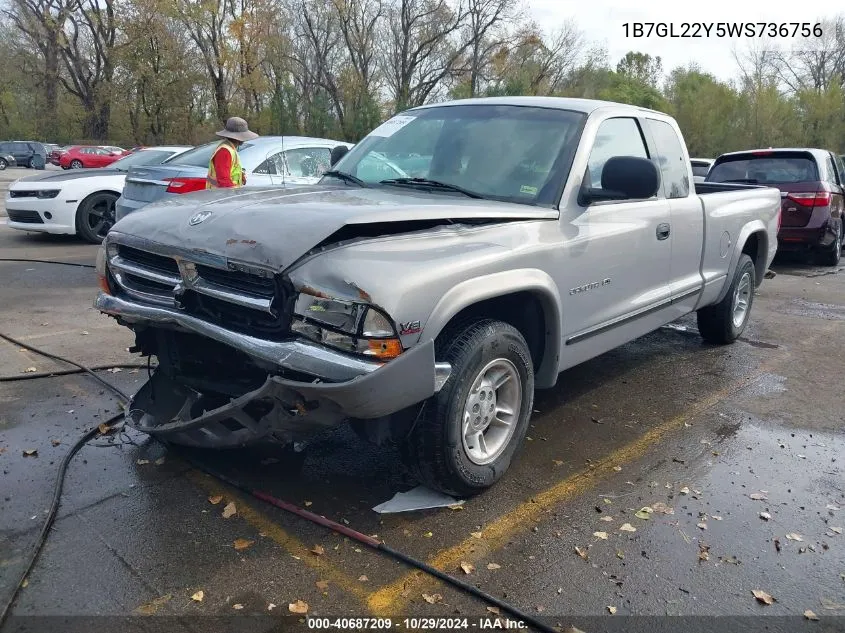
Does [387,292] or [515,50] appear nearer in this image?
[387,292]

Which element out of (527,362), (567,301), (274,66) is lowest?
→ (527,362)

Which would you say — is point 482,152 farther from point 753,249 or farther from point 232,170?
point 753,249

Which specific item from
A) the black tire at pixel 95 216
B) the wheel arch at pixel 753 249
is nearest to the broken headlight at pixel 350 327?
the wheel arch at pixel 753 249

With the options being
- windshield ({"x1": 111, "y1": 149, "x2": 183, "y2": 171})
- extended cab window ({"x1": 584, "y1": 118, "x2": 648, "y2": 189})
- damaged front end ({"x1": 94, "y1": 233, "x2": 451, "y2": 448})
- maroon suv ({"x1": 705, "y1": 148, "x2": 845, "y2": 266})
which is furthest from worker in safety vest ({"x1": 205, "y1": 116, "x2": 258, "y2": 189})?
maroon suv ({"x1": 705, "y1": 148, "x2": 845, "y2": 266})

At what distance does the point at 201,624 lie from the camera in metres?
2.67

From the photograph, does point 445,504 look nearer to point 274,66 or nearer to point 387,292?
point 387,292

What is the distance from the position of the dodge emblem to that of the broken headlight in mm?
737

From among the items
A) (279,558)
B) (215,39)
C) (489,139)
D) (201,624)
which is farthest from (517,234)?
(215,39)

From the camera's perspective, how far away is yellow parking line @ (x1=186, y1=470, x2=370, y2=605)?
2934 millimetres

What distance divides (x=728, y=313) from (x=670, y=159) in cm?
180

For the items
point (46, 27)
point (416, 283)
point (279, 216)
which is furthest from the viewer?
point (46, 27)

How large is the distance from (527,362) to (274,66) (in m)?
48.3

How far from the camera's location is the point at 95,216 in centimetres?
1140

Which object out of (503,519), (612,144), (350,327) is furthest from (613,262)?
(350,327)
